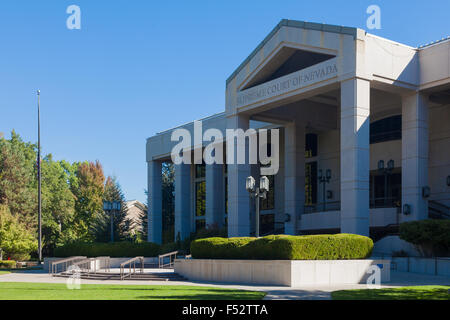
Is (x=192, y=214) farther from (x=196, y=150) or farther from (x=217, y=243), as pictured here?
(x=217, y=243)

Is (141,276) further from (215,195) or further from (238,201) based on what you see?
(215,195)

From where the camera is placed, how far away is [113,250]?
33.3 m

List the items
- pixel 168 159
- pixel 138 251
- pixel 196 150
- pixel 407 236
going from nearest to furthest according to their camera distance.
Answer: pixel 407 236 < pixel 138 251 < pixel 196 150 < pixel 168 159

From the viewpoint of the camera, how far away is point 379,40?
86.0 feet

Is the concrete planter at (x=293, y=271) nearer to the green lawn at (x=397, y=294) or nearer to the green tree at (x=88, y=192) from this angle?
the green lawn at (x=397, y=294)

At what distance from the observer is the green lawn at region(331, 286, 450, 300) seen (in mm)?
14502

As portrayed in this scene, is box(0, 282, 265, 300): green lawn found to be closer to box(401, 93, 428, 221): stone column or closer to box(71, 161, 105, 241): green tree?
box(401, 93, 428, 221): stone column

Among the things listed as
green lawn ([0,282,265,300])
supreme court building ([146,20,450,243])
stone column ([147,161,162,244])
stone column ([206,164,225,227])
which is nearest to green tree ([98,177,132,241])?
stone column ([147,161,162,244])

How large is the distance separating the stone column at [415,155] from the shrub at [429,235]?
106 inches

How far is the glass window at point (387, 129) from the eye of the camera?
Result: 112ft

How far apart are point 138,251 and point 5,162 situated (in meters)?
34.0

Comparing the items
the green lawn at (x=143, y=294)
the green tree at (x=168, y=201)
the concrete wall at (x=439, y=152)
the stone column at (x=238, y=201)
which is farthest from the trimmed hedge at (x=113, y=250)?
the green tree at (x=168, y=201)

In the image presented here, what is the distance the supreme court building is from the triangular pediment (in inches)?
2.4
